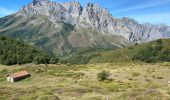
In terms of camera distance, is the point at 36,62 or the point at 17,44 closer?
the point at 36,62

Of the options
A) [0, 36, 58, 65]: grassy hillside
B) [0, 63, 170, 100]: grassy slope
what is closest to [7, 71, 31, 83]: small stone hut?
[0, 63, 170, 100]: grassy slope

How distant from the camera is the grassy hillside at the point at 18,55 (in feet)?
482

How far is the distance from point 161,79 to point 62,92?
124 feet

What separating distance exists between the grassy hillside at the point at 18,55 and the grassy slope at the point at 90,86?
97.0ft

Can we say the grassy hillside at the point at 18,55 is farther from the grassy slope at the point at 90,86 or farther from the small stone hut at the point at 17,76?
the small stone hut at the point at 17,76

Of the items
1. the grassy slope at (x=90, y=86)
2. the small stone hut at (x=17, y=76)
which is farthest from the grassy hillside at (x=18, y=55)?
the small stone hut at (x=17, y=76)

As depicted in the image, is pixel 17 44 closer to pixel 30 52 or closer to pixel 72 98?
pixel 30 52

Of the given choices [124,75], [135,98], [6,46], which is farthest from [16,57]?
[135,98]

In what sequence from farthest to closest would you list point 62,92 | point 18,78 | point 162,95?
point 18,78
point 62,92
point 162,95

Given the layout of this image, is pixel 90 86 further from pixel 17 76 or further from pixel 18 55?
pixel 18 55

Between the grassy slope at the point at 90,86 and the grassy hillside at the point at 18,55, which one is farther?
the grassy hillside at the point at 18,55

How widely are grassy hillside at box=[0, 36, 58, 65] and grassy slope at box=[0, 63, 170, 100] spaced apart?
29.6 metres

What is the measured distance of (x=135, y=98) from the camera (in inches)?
1304

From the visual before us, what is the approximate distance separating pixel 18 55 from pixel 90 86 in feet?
320
